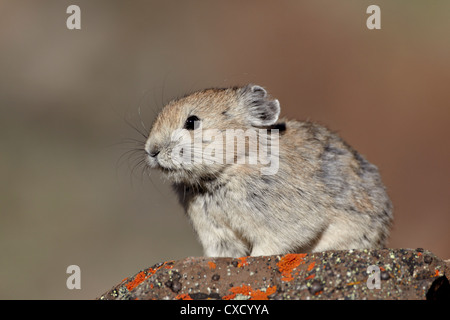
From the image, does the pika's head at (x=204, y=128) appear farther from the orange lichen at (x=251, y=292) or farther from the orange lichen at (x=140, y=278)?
the orange lichen at (x=251, y=292)

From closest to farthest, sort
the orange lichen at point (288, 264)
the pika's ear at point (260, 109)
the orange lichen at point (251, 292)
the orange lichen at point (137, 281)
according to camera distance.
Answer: the orange lichen at point (251, 292)
the orange lichen at point (288, 264)
the orange lichen at point (137, 281)
the pika's ear at point (260, 109)

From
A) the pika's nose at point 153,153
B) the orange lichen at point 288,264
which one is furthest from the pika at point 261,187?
the orange lichen at point 288,264

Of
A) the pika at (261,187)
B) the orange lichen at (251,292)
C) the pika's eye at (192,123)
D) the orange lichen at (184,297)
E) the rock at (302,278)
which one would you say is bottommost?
the orange lichen at (184,297)

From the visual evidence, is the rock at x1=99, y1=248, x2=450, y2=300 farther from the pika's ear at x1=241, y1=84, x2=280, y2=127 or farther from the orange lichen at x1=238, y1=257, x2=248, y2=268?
the pika's ear at x1=241, y1=84, x2=280, y2=127

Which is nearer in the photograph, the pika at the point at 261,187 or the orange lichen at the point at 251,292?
the orange lichen at the point at 251,292

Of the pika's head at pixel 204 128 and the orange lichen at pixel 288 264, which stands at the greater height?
the pika's head at pixel 204 128

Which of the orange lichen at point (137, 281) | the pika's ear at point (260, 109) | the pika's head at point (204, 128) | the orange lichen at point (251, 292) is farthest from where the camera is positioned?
the pika's ear at point (260, 109)

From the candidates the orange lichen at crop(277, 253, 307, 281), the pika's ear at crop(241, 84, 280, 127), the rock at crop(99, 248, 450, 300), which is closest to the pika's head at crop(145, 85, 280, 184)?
the pika's ear at crop(241, 84, 280, 127)
